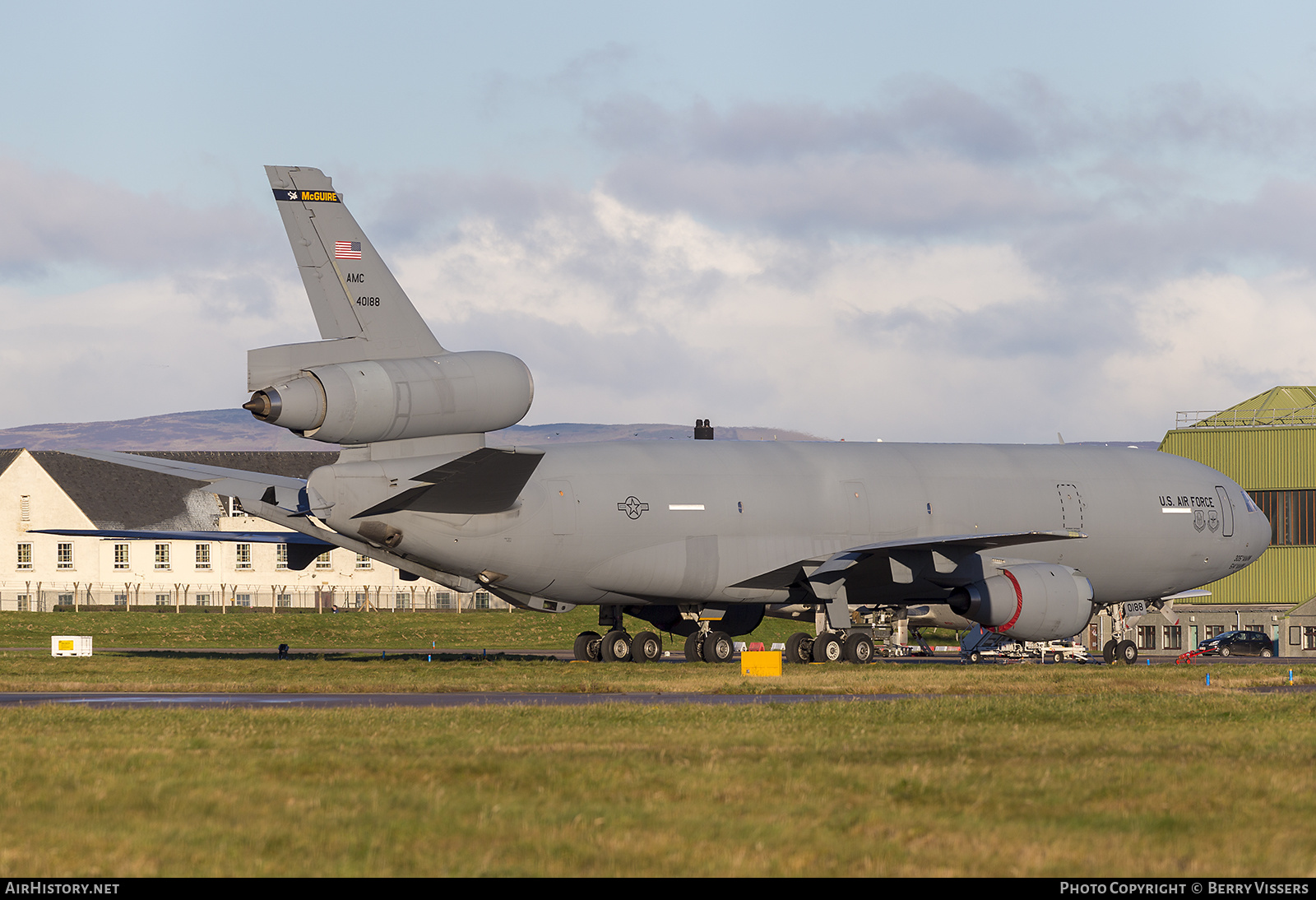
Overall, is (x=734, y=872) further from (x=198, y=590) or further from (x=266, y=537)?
(x=198, y=590)

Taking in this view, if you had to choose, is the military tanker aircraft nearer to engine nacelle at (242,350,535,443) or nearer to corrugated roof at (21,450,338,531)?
engine nacelle at (242,350,535,443)

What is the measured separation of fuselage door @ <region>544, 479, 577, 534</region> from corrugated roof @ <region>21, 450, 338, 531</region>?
5976 centimetres

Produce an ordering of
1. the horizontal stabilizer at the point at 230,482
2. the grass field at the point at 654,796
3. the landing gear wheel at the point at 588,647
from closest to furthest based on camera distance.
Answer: the grass field at the point at 654,796 → the horizontal stabilizer at the point at 230,482 → the landing gear wheel at the point at 588,647

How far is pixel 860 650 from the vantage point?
Result: 39.5 meters

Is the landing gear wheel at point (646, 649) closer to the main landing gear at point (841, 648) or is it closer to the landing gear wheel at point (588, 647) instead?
the landing gear wheel at point (588, 647)

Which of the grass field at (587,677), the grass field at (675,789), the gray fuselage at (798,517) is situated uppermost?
the gray fuselage at (798,517)

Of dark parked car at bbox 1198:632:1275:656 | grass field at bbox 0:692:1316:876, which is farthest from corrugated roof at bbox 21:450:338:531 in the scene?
grass field at bbox 0:692:1316:876

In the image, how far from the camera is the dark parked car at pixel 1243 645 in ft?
214

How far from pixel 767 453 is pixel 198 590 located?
59691mm

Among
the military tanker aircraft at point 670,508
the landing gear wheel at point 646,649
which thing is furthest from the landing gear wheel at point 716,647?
the landing gear wheel at point 646,649

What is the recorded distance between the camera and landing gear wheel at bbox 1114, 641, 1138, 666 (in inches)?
1778

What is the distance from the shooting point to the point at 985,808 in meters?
13.0

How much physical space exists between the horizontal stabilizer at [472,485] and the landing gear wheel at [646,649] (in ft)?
24.6

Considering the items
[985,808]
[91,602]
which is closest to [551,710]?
[985,808]
